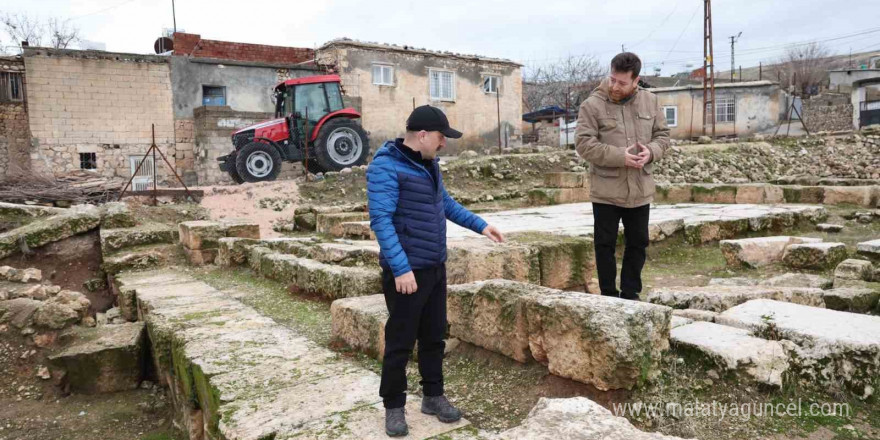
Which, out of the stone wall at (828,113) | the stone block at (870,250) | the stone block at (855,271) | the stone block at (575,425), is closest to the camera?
the stone block at (575,425)

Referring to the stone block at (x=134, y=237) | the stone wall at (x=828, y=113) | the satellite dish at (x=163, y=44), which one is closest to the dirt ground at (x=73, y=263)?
the stone block at (x=134, y=237)

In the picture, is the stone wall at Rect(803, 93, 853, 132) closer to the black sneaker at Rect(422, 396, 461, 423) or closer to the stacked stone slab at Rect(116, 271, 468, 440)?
the stacked stone slab at Rect(116, 271, 468, 440)

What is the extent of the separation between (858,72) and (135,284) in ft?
151

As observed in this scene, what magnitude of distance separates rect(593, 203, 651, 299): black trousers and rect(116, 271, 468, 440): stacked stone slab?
5.54 feet

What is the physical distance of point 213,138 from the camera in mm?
18844

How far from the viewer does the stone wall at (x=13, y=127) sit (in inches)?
708

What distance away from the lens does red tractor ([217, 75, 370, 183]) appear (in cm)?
1448

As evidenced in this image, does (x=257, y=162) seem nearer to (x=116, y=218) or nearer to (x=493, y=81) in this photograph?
(x=116, y=218)

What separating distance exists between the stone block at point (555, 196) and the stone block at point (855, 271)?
679cm

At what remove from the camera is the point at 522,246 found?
4.18 metres

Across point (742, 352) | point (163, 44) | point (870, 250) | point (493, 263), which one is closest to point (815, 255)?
point (870, 250)

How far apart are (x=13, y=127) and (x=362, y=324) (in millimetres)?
19661

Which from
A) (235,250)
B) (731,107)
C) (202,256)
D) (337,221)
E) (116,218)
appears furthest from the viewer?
(731,107)

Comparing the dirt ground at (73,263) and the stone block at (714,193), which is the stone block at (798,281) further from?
the dirt ground at (73,263)
